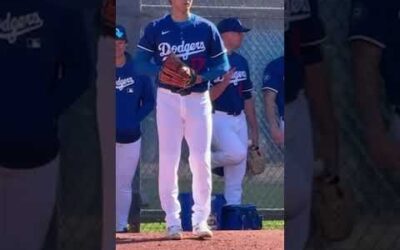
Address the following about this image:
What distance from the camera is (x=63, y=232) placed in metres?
6.71

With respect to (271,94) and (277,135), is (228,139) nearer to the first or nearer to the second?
(271,94)

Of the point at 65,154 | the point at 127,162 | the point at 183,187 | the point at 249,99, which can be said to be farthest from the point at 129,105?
the point at 65,154

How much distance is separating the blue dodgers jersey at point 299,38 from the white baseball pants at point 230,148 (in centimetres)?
519

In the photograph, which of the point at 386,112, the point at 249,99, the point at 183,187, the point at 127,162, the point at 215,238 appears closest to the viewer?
the point at 386,112

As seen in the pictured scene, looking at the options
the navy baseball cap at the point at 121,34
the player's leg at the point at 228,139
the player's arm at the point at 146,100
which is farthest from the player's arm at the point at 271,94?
the navy baseball cap at the point at 121,34

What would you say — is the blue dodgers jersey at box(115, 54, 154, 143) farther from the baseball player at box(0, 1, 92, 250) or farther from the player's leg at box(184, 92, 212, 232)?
the baseball player at box(0, 1, 92, 250)

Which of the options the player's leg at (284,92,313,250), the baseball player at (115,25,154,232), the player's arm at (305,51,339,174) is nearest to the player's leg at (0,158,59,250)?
the player's leg at (284,92,313,250)

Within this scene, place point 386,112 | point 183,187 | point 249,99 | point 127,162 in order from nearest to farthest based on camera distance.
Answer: point 386,112 < point 127,162 < point 249,99 < point 183,187

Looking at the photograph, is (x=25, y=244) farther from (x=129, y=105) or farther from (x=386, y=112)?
(x=129, y=105)

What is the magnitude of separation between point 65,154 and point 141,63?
3459mm

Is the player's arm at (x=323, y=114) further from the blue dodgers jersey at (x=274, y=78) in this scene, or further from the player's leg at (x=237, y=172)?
the blue dodgers jersey at (x=274, y=78)

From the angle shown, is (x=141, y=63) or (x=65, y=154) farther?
(x=141, y=63)

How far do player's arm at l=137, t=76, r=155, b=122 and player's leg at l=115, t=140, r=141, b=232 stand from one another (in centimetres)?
27

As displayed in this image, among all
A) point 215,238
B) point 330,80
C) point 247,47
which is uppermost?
point 247,47
